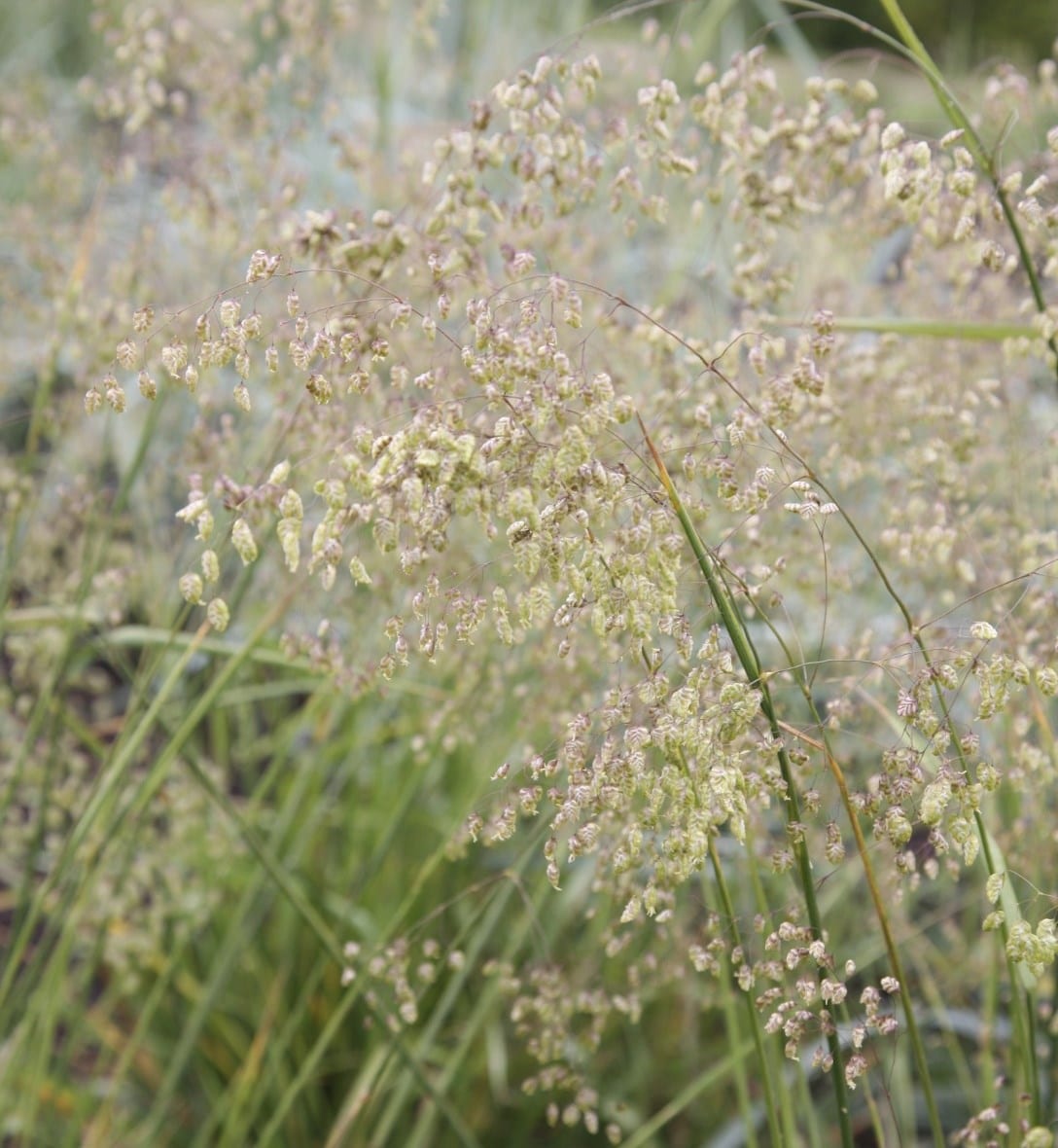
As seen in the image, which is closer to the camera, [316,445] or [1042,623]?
[1042,623]

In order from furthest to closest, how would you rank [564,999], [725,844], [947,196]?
[725,844]
[947,196]
[564,999]

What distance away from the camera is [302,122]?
6.69 ft

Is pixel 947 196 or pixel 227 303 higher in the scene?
pixel 947 196

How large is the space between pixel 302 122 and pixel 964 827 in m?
1.57

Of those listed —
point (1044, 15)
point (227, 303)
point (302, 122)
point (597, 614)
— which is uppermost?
point (1044, 15)

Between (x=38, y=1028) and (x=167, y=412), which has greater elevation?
(x=167, y=412)

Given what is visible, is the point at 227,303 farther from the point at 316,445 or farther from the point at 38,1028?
the point at 38,1028

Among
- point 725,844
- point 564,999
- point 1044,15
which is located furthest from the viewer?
point 1044,15

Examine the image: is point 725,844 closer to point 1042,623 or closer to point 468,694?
point 468,694

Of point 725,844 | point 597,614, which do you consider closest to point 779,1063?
point 597,614

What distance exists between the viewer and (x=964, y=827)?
1017 millimetres

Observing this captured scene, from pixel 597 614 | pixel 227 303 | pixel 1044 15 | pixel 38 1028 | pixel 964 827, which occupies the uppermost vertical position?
pixel 1044 15

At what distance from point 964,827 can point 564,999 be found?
1.89 ft

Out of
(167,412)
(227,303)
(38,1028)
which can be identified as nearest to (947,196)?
(227,303)
